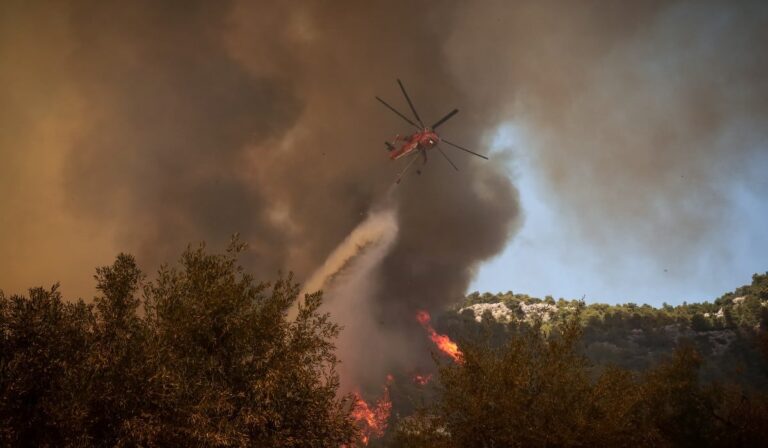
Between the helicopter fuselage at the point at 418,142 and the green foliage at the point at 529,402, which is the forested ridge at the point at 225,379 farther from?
the helicopter fuselage at the point at 418,142

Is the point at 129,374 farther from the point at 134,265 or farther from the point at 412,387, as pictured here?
the point at 412,387

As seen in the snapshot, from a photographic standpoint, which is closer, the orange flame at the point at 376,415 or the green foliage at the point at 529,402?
the green foliage at the point at 529,402

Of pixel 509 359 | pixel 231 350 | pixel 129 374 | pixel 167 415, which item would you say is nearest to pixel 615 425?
pixel 509 359

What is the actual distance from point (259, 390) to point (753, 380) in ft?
618

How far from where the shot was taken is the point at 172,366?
16.4 meters

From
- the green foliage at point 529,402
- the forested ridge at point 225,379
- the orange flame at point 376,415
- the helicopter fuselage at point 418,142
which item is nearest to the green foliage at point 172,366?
the forested ridge at point 225,379

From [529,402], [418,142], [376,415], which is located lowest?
[529,402]

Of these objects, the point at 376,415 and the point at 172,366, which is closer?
the point at 172,366

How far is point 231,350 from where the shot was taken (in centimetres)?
1839

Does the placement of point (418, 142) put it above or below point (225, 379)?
above

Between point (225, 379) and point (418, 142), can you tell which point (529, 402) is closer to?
point (225, 379)

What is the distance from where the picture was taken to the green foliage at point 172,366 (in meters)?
14.6

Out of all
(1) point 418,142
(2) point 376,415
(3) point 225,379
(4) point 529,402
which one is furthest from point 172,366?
(2) point 376,415

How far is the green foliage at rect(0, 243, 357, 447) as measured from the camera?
48.0 feet
